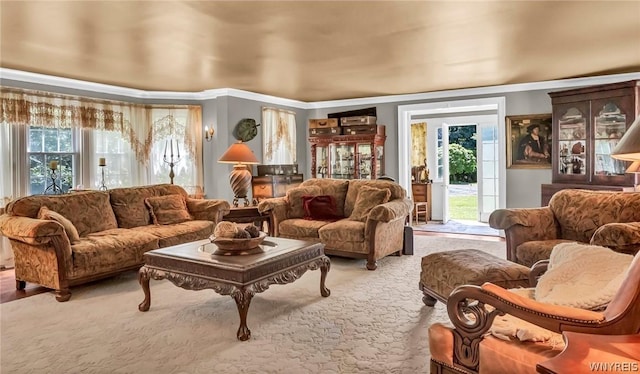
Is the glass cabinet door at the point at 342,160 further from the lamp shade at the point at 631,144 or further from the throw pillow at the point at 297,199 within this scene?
the lamp shade at the point at 631,144

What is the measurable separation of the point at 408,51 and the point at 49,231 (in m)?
3.72

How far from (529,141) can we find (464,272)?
4.49 m

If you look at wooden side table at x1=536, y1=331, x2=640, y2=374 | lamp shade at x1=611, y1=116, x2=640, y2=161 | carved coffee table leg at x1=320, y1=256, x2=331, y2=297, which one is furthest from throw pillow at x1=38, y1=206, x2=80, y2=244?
lamp shade at x1=611, y1=116, x2=640, y2=161

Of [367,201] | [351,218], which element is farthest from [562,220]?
[351,218]

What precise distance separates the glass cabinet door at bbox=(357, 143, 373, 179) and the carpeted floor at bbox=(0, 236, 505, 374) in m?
3.67

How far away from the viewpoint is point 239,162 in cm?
546

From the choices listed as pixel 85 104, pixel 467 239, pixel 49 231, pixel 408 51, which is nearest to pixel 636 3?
pixel 408 51

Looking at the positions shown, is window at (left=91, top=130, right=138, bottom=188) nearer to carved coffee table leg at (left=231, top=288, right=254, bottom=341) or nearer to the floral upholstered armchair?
carved coffee table leg at (left=231, top=288, right=254, bottom=341)

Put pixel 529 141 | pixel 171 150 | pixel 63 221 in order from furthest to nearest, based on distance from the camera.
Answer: pixel 171 150 < pixel 529 141 < pixel 63 221

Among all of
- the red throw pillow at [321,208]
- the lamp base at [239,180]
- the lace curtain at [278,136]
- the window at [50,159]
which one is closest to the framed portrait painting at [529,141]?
the red throw pillow at [321,208]

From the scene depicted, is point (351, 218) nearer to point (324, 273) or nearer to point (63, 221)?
point (324, 273)

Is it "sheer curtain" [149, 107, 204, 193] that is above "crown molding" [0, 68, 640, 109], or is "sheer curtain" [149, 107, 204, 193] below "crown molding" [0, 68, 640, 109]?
below

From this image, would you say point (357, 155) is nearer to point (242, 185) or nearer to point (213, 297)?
point (242, 185)

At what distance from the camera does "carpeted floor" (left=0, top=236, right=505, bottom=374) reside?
247 centimetres
